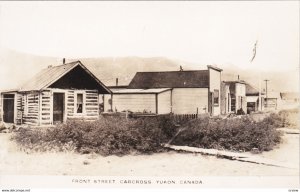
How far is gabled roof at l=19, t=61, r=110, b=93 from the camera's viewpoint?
114 inches

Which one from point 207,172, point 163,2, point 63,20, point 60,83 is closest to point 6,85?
point 60,83

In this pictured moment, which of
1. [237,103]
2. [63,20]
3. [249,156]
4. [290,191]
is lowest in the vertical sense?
[290,191]

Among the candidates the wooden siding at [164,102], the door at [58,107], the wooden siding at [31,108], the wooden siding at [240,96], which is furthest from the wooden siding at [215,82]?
the wooden siding at [31,108]

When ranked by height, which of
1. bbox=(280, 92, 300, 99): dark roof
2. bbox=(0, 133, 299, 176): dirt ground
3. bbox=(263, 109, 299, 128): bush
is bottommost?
bbox=(0, 133, 299, 176): dirt ground

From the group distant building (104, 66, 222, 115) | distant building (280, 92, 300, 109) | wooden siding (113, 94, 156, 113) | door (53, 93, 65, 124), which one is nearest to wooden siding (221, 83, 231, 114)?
distant building (104, 66, 222, 115)

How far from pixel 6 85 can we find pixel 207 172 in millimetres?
1626

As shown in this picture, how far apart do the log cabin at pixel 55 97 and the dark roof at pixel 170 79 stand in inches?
10.3

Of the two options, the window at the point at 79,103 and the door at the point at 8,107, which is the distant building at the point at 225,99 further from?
the door at the point at 8,107

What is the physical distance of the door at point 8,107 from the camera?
9.64 feet

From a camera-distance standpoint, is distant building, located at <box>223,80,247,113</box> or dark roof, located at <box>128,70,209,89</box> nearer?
dark roof, located at <box>128,70,209,89</box>

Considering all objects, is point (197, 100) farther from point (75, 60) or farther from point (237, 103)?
point (75, 60)

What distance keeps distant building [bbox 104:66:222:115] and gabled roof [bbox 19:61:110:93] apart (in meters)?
0.39

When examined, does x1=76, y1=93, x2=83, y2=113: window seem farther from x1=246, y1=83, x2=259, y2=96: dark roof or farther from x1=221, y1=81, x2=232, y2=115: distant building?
x1=246, y1=83, x2=259, y2=96: dark roof

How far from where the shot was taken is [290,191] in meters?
2.86
